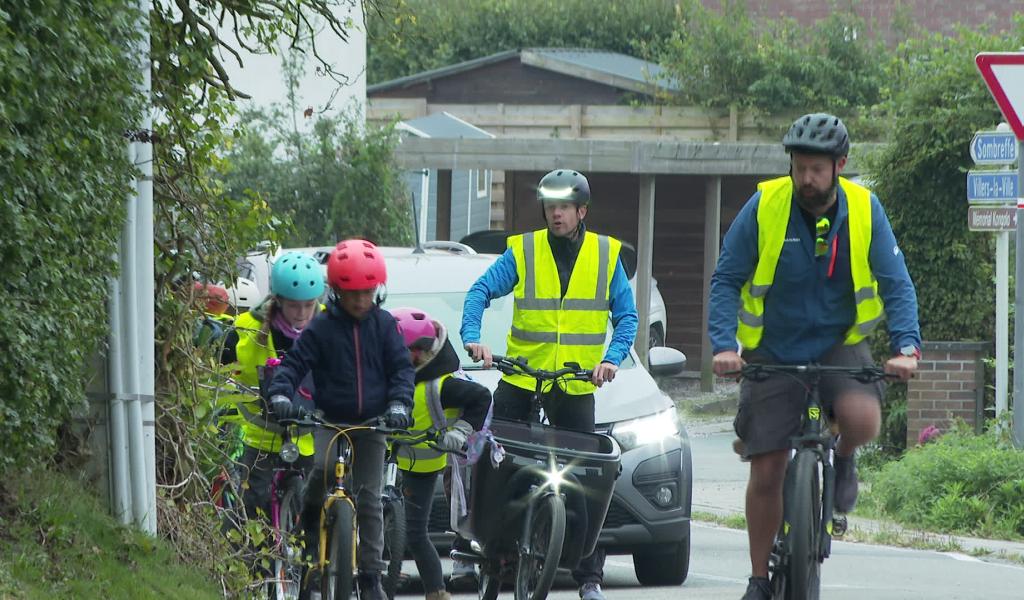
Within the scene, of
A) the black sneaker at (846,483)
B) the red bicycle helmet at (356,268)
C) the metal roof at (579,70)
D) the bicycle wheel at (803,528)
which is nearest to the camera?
the bicycle wheel at (803,528)

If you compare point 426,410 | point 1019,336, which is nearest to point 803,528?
point 426,410

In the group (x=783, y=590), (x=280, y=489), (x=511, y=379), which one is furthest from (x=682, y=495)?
(x=783, y=590)

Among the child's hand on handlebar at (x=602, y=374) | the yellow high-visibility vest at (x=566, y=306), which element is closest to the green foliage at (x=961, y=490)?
the yellow high-visibility vest at (x=566, y=306)

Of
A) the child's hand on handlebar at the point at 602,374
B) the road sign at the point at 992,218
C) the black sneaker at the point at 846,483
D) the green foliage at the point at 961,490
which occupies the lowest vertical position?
the green foliage at the point at 961,490

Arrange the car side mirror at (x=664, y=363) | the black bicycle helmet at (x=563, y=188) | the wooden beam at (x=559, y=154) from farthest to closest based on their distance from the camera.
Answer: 1. the wooden beam at (x=559, y=154)
2. the car side mirror at (x=664, y=363)
3. the black bicycle helmet at (x=563, y=188)

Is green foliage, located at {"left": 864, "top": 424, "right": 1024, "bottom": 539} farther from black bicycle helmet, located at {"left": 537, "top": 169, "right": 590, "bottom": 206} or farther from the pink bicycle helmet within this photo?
the pink bicycle helmet

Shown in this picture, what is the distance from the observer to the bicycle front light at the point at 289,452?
7.48m

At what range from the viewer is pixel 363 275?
279 inches

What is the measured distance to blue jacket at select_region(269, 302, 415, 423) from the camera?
23.5 feet

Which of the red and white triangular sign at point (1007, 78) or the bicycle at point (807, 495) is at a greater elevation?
the red and white triangular sign at point (1007, 78)

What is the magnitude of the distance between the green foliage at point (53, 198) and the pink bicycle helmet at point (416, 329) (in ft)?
6.29

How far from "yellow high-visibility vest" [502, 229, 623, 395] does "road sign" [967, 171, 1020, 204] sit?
5.63m

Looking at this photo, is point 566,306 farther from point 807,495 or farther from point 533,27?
point 533,27

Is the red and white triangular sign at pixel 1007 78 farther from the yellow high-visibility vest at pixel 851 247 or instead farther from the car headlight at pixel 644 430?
the yellow high-visibility vest at pixel 851 247
